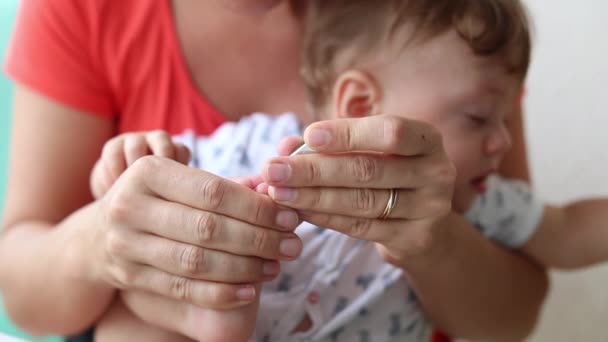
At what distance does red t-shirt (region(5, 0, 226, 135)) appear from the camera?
0.78m

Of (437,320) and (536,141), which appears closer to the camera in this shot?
(437,320)

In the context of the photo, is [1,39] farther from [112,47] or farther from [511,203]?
[511,203]

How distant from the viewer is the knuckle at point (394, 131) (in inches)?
18.9

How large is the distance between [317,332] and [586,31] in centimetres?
107

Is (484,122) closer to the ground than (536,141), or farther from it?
farther from it

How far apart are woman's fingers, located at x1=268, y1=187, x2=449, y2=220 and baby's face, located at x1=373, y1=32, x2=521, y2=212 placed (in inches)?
8.0

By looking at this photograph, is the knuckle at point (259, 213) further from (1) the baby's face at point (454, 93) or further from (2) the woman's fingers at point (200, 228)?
(1) the baby's face at point (454, 93)

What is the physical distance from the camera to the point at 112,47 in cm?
80

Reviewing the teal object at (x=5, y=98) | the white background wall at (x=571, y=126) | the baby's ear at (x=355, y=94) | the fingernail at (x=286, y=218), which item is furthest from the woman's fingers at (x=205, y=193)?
the white background wall at (x=571, y=126)

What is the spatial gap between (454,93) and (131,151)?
14.8 inches

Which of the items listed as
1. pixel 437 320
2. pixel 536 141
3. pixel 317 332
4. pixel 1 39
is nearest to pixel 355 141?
pixel 317 332

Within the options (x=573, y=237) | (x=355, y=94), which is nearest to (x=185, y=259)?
(x=355, y=94)

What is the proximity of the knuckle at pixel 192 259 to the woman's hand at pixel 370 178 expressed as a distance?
0.28 feet

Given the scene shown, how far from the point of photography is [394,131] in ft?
1.58
